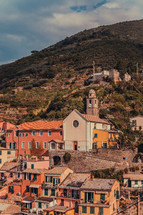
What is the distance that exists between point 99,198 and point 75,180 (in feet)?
19.0

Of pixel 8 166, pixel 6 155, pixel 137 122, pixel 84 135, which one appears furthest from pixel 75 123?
pixel 137 122

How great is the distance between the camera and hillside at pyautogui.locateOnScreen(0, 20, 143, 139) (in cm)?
7688

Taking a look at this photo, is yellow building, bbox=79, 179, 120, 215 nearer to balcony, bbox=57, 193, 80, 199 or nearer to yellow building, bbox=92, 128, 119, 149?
balcony, bbox=57, 193, 80, 199

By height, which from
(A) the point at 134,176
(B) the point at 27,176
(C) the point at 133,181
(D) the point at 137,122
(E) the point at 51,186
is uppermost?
(D) the point at 137,122

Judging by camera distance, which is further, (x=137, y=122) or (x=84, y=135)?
(x=137, y=122)

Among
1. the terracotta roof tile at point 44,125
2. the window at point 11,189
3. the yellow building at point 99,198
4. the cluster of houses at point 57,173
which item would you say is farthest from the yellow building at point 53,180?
the terracotta roof tile at point 44,125

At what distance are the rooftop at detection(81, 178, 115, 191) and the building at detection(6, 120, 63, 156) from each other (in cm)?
1415

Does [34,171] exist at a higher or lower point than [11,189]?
higher

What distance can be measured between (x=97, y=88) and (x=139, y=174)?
129ft

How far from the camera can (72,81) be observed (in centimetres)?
11075

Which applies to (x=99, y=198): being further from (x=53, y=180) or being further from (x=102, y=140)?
(x=102, y=140)

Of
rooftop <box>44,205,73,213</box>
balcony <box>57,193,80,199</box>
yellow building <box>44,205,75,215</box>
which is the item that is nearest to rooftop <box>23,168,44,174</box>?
balcony <box>57,193,80,199</box>

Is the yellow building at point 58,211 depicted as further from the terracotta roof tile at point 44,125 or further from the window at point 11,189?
the terracotta roof tile at point 44,125

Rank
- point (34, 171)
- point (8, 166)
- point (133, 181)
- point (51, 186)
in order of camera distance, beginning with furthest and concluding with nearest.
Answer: point (8, 166), point (34, 171), point (51, 186), point (133, 181)
